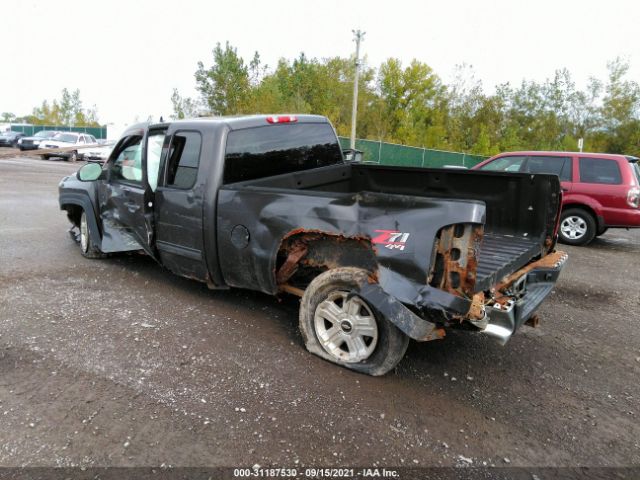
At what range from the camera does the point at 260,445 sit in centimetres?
273

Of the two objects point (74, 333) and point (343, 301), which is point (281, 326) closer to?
point (343, 301)

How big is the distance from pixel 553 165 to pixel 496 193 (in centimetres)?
548

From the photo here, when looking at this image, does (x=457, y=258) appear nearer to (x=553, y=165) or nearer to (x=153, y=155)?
(x=153, y=155)

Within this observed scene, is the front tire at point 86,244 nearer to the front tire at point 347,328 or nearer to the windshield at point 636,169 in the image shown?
the front tire at point 347,328

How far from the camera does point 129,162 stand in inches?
214

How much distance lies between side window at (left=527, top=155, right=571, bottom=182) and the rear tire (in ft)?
2.18

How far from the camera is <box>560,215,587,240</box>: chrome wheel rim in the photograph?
898 cm

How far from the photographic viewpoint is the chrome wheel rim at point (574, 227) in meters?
8.98

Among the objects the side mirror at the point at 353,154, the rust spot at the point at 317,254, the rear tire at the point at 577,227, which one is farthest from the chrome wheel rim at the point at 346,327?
the rear tire at the point at 577,227

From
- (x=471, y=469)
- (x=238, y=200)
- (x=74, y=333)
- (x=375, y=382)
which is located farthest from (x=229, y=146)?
(x=471, y=469)

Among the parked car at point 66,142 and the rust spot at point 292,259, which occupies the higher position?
the parked car at point 66,142

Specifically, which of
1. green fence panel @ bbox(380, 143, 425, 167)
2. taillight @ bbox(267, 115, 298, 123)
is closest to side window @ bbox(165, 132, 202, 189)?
taillight @ bbox(267, 115, 298, 123)

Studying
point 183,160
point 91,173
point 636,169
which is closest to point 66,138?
point 91,173

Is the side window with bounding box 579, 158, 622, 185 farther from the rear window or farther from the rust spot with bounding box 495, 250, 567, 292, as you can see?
the rear window
